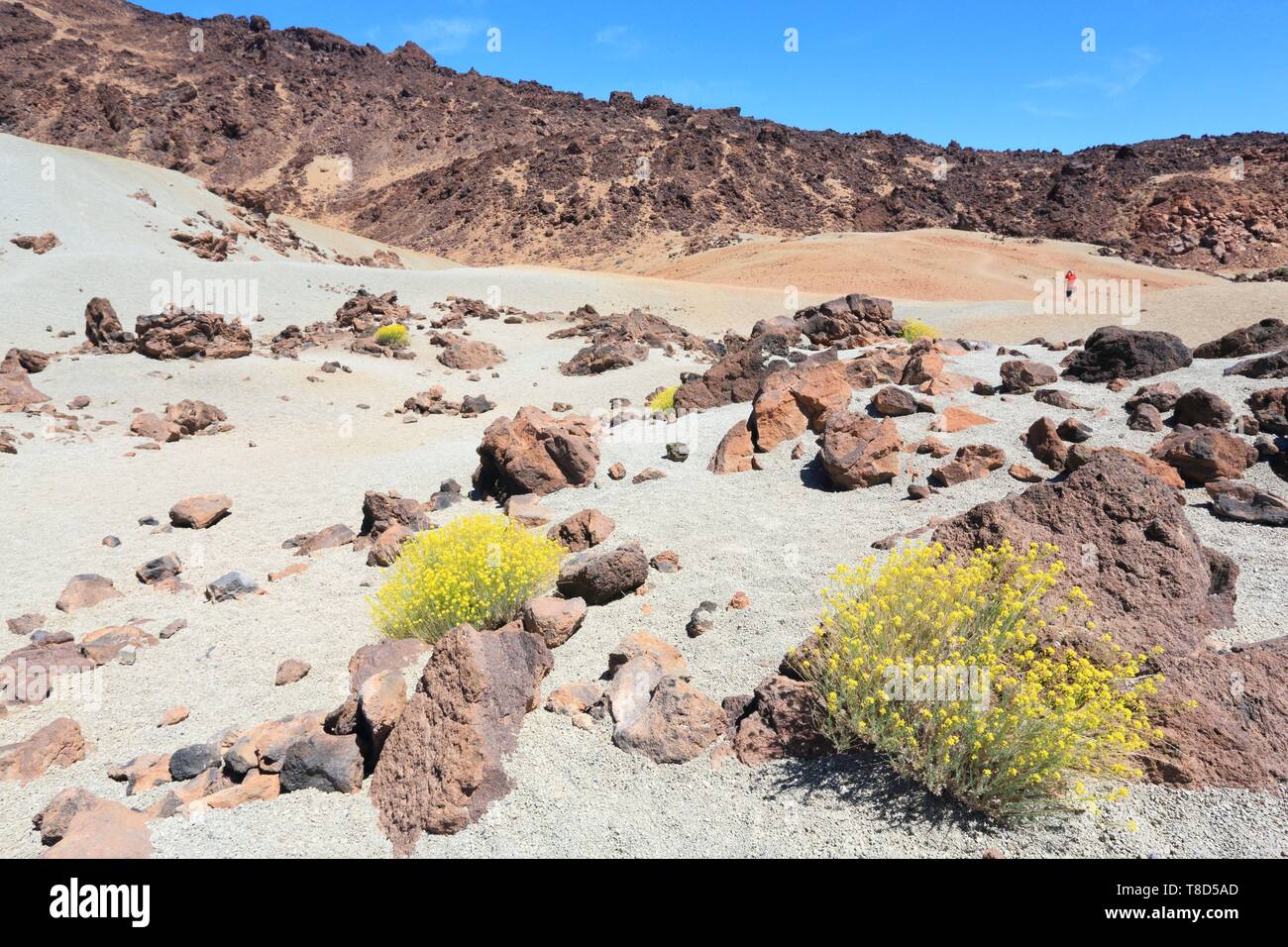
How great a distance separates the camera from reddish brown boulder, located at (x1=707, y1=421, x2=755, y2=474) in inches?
308

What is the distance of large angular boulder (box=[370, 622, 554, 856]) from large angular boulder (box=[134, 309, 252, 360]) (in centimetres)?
1487

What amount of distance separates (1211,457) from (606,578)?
5.05m

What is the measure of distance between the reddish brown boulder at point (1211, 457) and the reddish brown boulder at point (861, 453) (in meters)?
2.26

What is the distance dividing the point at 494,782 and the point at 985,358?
11070 millimetres

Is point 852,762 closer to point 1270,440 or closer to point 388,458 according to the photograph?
point 1270,440

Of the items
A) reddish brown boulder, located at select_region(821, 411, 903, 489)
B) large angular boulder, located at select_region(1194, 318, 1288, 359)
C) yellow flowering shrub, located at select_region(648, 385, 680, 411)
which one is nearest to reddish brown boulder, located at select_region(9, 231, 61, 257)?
yellow flowering shrub, located at select_region(648, 385, 680, 411)

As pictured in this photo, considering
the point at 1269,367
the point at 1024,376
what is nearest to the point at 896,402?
the point at 1024,376

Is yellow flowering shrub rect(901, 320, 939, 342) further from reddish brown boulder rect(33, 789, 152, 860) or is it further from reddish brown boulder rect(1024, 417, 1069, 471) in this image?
reddish brown boulder rect(33, 789, 152, 860)

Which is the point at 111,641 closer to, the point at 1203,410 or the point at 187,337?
the point at 1203,410

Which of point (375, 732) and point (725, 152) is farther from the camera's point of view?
point (725, 152)

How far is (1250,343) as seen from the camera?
390 inches
